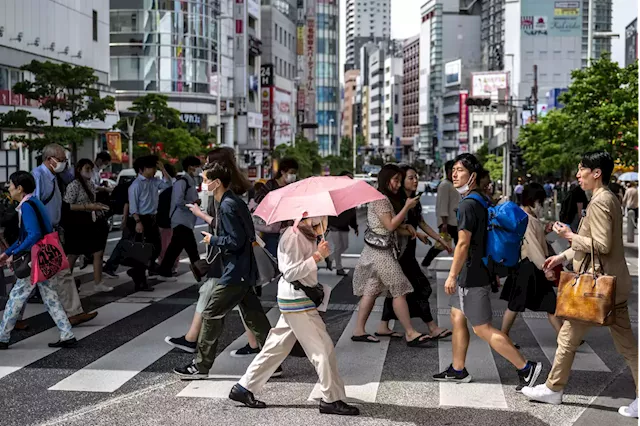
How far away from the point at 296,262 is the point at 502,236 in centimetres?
164

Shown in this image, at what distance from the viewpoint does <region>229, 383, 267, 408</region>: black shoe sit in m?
6.43

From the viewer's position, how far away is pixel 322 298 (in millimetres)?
6273

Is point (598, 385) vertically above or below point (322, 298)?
below

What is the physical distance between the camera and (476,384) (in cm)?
721

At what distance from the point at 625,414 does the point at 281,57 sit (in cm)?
10401

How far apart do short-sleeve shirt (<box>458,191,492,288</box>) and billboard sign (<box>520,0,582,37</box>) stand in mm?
136251

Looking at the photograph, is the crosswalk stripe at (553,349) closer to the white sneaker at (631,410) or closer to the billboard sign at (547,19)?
the white sneaker at (631,410)

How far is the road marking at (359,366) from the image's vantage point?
272 inches

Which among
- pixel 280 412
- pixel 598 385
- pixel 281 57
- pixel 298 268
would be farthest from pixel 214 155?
pixel 281 57

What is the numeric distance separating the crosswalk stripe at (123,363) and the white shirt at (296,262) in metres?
1.76

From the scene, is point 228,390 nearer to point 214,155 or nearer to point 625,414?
point 214,155

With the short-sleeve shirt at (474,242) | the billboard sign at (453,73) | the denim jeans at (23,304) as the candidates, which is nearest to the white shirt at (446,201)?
the denim jeans at (23,304)

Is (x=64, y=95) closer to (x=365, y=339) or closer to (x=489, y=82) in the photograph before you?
(x=365, y=339)

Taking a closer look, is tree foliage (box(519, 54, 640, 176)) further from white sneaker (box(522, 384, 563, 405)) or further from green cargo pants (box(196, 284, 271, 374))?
green cargo pants (box(196, 284, 271, 374))
